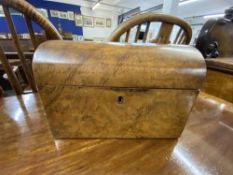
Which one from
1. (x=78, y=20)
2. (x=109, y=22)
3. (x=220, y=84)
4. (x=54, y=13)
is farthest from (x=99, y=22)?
(x=220, y=84)

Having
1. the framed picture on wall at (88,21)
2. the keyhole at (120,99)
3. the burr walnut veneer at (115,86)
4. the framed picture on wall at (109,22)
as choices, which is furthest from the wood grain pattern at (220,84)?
the framed picture on wall at (109,22)

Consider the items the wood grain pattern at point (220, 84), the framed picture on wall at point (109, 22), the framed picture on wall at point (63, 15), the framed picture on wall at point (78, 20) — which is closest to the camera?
the wood grain pattern at point (220, 84)

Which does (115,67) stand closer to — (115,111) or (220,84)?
(115,111)

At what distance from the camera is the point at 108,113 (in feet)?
1.07

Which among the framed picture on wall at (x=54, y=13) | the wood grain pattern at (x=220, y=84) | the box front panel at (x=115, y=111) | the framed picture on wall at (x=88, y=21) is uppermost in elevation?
the framed picture on wall at (x=54, y=13)

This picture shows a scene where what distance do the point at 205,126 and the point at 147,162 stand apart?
0.25 metres

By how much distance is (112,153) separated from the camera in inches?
12.1

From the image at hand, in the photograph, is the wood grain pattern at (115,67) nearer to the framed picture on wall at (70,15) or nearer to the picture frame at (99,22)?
the framed picture on wall at (70,15)

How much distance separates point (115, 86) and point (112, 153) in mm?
155

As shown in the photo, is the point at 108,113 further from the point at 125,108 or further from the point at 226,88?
the point at 226,88

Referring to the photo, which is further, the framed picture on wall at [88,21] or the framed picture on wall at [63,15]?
the framed picture on wall at [88,21]

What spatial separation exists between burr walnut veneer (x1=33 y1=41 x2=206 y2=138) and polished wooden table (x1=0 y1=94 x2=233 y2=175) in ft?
0.11

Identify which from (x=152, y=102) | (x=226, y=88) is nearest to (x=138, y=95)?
(x=152, y=102)

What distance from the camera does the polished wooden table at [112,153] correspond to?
10.6 inches
